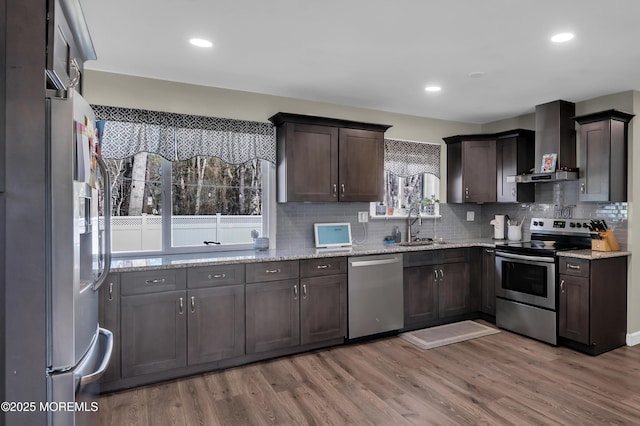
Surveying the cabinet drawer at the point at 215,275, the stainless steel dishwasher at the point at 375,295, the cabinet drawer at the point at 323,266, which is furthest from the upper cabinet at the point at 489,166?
the cabinet drawer at the point at 215,275

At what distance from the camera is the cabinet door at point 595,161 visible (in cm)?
372

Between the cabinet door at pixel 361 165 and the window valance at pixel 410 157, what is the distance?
449mm

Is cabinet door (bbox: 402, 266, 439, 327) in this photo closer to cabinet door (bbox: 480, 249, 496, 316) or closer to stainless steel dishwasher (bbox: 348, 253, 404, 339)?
stainless steel dishwasher (bbox: 348, 253, 404, 339)

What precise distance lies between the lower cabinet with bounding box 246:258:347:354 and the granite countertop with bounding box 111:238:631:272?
0.23ft

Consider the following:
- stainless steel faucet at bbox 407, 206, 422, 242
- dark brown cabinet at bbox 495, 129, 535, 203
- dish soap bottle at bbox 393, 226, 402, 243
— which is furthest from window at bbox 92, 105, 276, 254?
dark brown cabinet at bbox 495, 129, 535, 203

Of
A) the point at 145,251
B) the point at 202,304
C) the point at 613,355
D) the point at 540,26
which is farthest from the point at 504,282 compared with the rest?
the point at 145,251

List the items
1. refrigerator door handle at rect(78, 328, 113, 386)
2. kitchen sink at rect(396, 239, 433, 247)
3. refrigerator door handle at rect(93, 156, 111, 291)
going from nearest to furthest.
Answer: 1. refrigerator door handle at rect(78, 328, 113, 386)
2. refrigerator door handle at rect(93, 156, 111, 291)
3. kitchen sink at rect(396, 239, 433, 247)

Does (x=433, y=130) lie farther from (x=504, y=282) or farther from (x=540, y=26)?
(x=540, y=26)

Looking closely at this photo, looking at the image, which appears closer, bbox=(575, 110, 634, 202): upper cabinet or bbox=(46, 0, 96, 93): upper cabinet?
bbox=(46, 0, 96, 93): upper cabinet

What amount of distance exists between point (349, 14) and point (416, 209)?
3089mm

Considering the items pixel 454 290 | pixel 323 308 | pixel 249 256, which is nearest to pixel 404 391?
pixel 323 308

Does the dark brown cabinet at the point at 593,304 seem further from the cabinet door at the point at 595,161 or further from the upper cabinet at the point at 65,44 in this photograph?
the upper cabinet at the point at 65,44

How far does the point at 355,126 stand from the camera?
4102 mm

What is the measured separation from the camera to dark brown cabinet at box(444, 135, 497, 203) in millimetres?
4871
